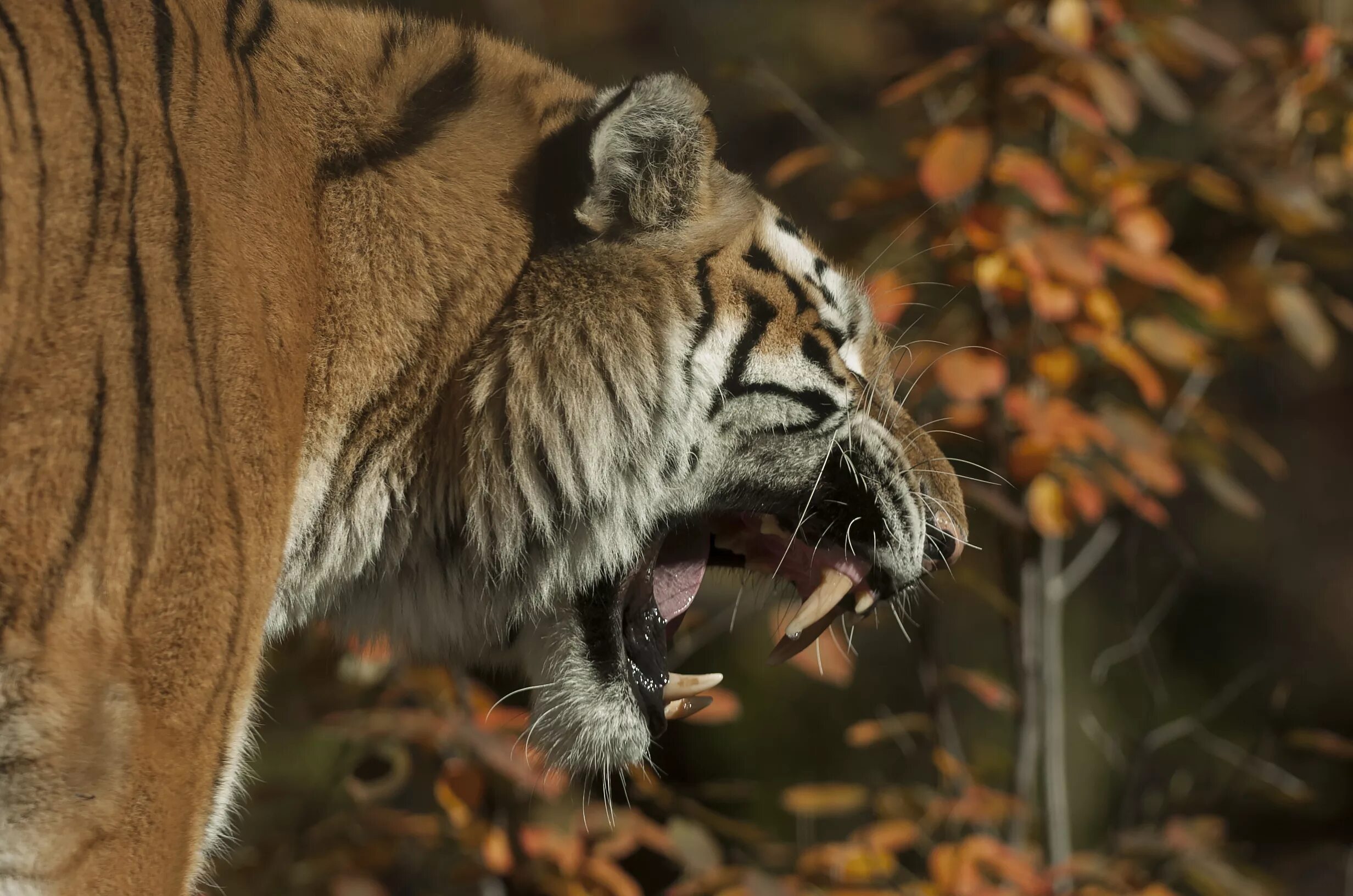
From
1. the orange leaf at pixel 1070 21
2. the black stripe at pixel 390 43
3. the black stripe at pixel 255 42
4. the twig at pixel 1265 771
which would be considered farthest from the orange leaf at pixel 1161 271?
the black stripe at pixel 255 42

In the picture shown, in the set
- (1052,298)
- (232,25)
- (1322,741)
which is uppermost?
(232,25)

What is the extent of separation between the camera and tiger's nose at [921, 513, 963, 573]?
2.25 meters

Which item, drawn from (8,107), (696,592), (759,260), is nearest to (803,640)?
(696,592)

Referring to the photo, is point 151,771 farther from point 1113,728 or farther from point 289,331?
point 1113,728

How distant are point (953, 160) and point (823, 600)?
0.79m

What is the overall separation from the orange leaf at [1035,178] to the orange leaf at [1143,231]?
107 mm

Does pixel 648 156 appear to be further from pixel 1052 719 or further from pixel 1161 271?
pixel 1052 719

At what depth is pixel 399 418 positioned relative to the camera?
1.89 metres

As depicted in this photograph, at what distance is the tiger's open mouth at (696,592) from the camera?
7.26ft

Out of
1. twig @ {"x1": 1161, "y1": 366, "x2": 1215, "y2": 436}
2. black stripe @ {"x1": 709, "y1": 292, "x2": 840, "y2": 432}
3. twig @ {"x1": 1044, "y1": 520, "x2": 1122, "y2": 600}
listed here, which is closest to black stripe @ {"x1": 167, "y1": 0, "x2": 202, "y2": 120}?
black stripe @ {"x1": 709, "y1": 292, "x2": 840, "y2": 432}

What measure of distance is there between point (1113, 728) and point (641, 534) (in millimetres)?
3626

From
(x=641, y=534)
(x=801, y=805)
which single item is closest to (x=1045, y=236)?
(x=641, y=534)

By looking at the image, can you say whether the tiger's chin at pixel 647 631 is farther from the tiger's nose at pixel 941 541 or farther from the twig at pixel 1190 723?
the twig at pixel 1190 723

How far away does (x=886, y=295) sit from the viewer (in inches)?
98.0
